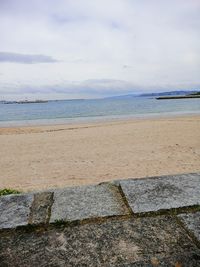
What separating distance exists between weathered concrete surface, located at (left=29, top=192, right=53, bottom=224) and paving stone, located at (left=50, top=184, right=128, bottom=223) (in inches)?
1.2

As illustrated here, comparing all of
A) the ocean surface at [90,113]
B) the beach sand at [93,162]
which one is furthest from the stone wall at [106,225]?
the ocean surface at [90,113]

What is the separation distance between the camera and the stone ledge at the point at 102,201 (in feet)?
5.28

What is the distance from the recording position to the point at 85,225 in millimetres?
1523

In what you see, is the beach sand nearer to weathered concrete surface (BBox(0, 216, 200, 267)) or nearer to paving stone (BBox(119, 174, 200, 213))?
paving stone (BBox(119, 174, 200, 213))

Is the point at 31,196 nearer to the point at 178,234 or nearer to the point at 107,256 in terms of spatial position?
the point at 107,256

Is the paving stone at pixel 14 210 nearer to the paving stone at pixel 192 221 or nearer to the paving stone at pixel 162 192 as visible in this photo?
the paving stone at pixel 162 192

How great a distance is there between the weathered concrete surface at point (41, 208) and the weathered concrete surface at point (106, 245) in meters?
0.09

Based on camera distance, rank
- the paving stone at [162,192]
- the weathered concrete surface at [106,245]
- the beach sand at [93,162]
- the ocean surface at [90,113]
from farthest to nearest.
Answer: the ocean surface at [90,113] → the beach sand at [93,162] → the paving stone at [162,192] → the weathered concrete surface at [106,245]

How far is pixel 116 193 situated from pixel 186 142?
10350mm

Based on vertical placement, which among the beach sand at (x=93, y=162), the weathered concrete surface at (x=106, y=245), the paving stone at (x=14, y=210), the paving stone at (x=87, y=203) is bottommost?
the beach sand at (x=93, y=162)

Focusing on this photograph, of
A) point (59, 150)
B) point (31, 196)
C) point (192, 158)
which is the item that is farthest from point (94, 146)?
point (31, 196)

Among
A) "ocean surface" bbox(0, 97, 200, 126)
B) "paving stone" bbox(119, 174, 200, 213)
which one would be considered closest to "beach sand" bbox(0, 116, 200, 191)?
"paving stone" bbox(119, 174, 200, 213)

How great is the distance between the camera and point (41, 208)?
1726 millimetres

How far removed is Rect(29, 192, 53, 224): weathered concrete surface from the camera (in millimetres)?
1587
